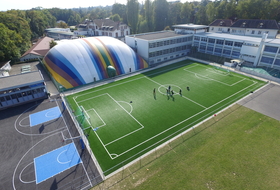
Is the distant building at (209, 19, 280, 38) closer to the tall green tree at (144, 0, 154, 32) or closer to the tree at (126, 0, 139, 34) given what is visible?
the tall green tree at (144, 0, 154, 32)

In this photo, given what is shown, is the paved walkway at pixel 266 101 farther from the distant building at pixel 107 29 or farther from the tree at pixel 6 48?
the distant building at pixel 107 29

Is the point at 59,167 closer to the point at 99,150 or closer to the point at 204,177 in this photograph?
the point at 99,150

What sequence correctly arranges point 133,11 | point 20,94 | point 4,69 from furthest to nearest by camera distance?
point 133,11, point 4,69, point 20,94

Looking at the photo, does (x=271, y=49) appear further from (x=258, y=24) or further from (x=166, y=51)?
(x=166, y=51)

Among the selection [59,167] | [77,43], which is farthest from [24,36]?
[59,167]

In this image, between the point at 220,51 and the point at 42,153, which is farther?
A: the point at 220,51

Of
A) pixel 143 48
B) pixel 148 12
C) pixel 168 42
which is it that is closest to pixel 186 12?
pixel 148 12

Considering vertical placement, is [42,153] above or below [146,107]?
below
